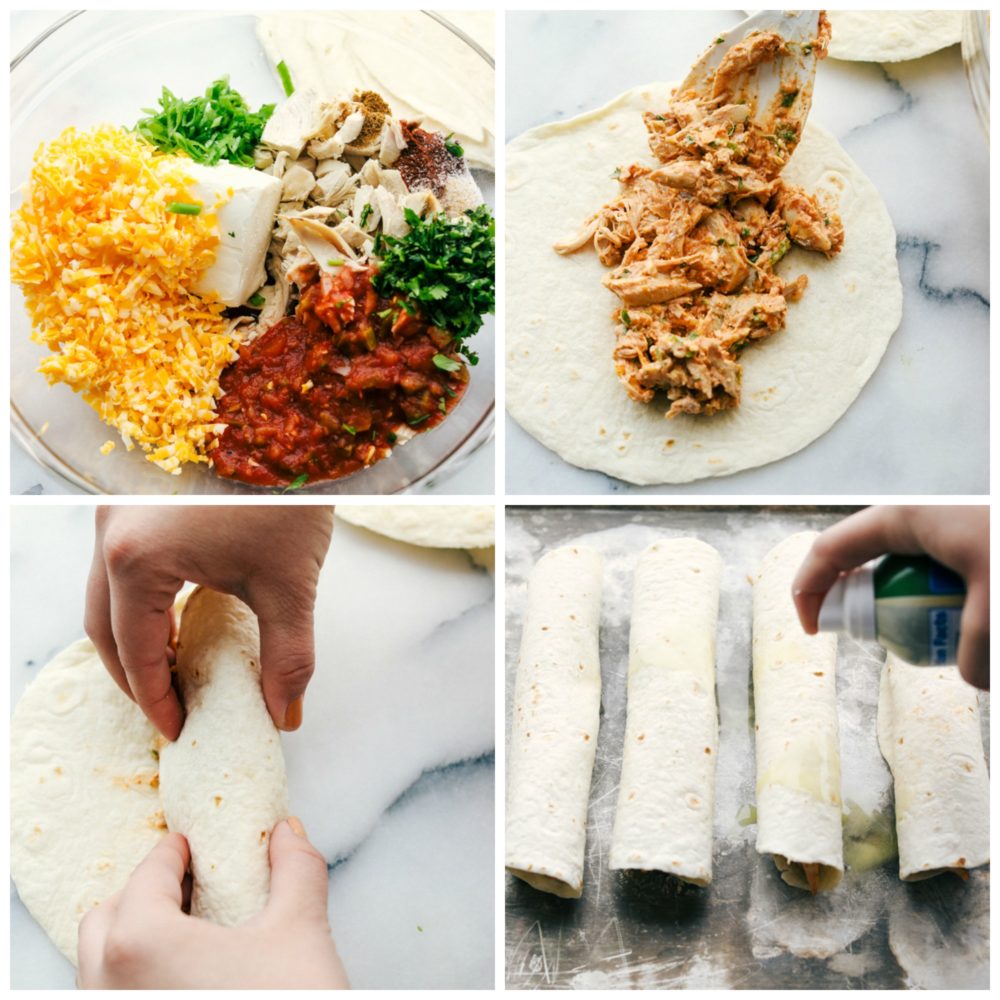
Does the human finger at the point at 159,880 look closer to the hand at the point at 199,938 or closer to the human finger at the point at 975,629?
the hand at the point at 199,938

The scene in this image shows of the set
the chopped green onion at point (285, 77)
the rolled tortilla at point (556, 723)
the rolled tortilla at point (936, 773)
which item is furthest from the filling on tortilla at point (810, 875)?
the chopped green onion at point (285, 77)

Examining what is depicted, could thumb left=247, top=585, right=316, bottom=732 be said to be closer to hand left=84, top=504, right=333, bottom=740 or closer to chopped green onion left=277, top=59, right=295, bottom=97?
hand left=84, top=504, right=333, bottom=740

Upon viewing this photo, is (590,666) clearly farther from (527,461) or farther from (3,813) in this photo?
(3,813)

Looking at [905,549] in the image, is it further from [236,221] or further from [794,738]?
[236,221]

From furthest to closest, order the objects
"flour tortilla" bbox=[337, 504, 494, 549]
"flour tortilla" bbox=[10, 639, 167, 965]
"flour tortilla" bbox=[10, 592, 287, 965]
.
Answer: "flour tortilla" bbox=[337, 504, 494, 549] < "flour tortilla" bbox=[10, 639, 167, 965] < "flour tortilla" bbox=[10, 592, 287, 965]

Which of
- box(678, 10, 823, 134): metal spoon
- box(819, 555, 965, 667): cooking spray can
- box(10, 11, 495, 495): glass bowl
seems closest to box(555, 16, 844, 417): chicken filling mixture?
box(678, 10, 823, 134): metal spoon
